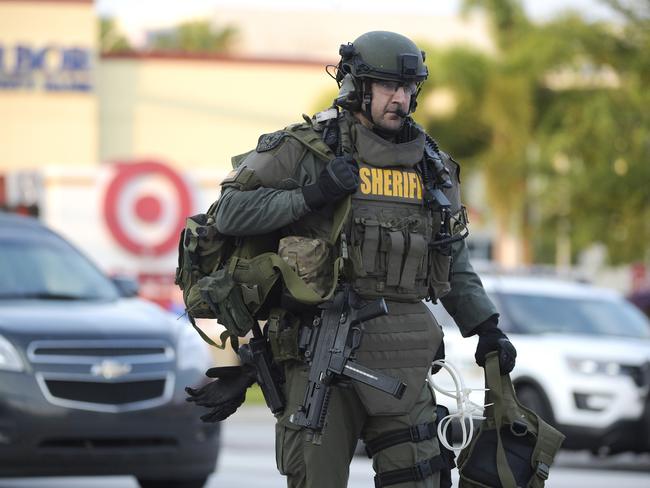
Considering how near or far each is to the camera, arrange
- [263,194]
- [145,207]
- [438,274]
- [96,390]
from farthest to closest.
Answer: [145,207] → [96,390] → [438,274] → [263,194]

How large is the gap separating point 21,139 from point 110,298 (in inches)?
1262

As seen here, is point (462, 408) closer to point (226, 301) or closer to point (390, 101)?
point (226, 301)

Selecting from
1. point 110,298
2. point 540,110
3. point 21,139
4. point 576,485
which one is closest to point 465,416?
point 110,298

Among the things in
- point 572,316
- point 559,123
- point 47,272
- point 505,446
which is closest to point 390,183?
point 505,446

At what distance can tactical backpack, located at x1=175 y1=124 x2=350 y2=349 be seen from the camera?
211 inches

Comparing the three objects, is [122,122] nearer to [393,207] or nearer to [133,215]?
[133,215]

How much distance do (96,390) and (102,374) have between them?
0.10 metres

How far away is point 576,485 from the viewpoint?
11.2 m

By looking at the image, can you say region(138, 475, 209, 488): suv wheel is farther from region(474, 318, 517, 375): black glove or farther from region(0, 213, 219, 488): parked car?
region(474, 318, 517, 375): black glove

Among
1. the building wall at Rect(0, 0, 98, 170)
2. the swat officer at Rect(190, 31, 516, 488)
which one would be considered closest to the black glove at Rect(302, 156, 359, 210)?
the swat officer at Rect(190, 31, 516, 488)

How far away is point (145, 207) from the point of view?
28.8 metres

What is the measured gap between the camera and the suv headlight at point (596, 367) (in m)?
13.1

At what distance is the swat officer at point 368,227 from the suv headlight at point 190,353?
3.85m

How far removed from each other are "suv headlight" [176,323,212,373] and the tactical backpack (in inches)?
147
